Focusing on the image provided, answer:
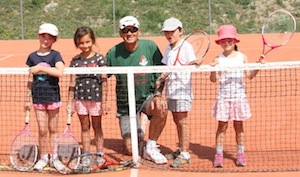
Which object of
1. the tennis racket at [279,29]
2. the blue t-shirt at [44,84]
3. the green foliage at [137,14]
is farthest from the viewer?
the green foliage at [137,14]

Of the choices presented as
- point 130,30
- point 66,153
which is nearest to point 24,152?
point 66,153

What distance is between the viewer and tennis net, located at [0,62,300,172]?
6184 mm

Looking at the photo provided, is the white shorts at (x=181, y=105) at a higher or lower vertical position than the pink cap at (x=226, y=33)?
lower

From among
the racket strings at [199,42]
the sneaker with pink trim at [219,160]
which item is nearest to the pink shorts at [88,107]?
the racket strings at [199,42]

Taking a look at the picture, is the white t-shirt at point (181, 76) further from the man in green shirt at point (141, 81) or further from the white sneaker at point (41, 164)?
the white sneaker at point (41, 164)

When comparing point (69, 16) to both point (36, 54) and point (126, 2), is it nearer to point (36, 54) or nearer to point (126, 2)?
point (126, 2)

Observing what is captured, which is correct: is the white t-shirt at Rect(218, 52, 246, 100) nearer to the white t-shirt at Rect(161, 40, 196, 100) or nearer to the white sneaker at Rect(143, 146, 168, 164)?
the white t-shirt at Rect(161, 40, 196, 100)

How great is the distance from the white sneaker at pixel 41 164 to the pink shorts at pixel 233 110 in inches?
71.1

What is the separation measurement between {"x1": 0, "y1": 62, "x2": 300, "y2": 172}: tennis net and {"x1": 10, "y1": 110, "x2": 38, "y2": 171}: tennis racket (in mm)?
145

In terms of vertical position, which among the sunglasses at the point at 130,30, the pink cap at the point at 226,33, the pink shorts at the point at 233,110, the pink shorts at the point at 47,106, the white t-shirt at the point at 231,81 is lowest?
the pink shorts at the point at 233,110

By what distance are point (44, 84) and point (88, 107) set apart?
50 cm

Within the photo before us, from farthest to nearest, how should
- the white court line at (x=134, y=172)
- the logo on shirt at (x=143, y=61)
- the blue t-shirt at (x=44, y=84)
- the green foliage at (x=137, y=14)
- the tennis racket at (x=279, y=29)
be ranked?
the green foliage at (x=137, y=14)
the tennis racket at (x=279, y=29)
the logo on shirt at (x=143, y=61)
the blue t-shirt at (x=44, y=84)
the white court line at (x=134, y=172)

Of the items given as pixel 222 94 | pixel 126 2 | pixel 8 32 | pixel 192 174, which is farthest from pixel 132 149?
pixel 126 2

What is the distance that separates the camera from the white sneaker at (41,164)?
6184 mm
